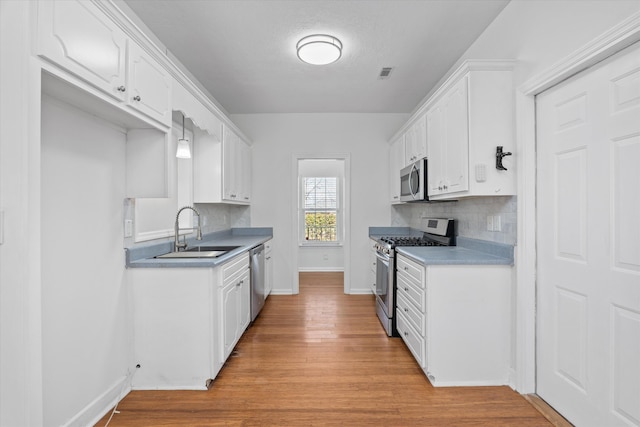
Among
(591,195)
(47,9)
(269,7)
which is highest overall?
(269,7)

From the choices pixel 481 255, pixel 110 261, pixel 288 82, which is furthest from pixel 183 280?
pixel 288 82

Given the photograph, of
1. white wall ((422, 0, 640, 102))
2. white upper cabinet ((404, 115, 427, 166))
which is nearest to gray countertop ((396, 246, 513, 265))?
white upper cabinet ((404, 115, 427, 166))

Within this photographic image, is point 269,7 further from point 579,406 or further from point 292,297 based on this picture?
point 292,297

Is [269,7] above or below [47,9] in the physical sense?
above

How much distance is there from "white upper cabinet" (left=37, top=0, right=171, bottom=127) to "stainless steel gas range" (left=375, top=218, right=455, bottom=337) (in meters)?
2.30

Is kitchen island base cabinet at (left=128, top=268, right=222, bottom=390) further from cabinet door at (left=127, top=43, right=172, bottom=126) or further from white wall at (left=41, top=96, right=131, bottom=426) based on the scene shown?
cabinet door at (left=127, top=43, right=172, bottom=126)


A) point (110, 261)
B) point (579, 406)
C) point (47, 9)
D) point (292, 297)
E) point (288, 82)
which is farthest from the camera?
point (292, 297)

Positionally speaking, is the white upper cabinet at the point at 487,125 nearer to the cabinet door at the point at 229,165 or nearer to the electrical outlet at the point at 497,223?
the electrical outlet at the point at 497,223

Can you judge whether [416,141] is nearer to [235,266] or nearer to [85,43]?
[235,266]

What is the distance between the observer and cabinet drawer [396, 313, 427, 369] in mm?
2260

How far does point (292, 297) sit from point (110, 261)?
281 cm

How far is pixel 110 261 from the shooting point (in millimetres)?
1944

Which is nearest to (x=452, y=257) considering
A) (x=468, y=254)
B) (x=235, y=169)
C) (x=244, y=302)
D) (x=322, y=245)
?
(x=468, y=254)

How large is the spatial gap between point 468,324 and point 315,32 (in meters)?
2.56
